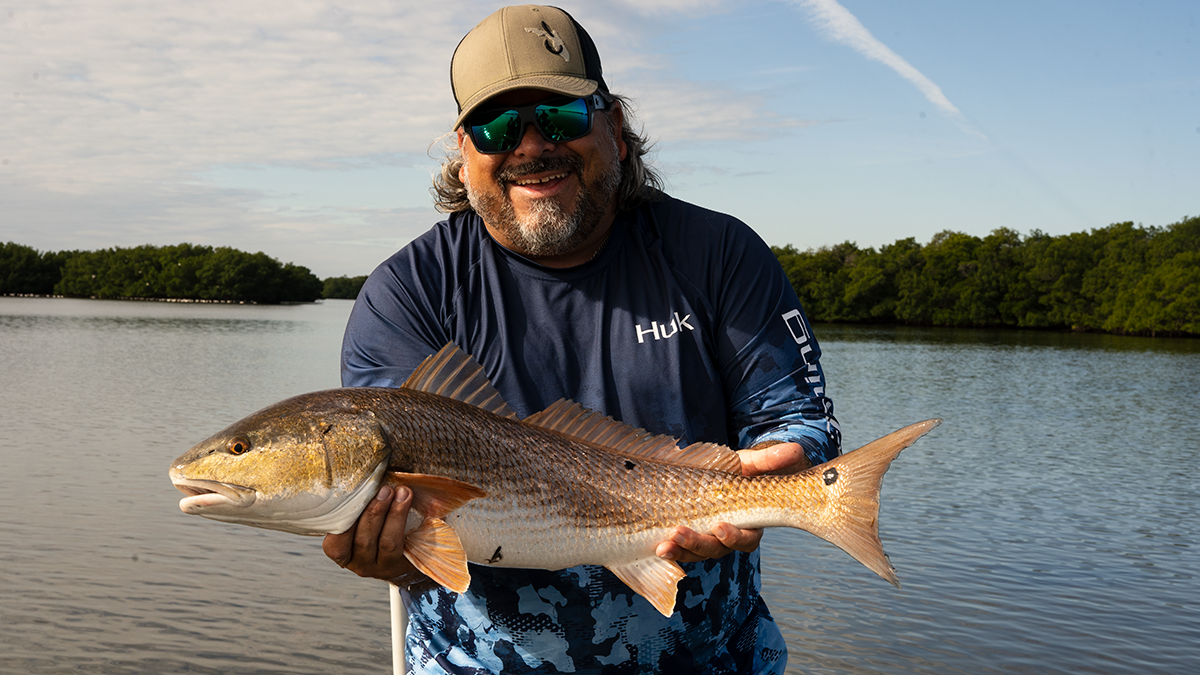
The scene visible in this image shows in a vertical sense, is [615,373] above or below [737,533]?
above

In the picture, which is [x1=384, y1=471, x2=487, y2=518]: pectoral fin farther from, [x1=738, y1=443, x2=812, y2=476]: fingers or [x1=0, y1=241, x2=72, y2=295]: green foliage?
[x1=0, y1=241, x2=72, y2=295]: green foliage

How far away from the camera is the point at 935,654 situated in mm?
10750

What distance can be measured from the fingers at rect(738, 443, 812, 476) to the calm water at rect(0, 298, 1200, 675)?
7.66m

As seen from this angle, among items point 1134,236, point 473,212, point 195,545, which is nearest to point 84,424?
point 195,545

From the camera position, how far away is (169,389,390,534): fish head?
2.79m

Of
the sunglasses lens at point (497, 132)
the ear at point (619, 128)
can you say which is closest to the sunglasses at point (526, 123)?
the sunglasses lens at point (497, 132)

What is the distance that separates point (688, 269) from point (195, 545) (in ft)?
40.5

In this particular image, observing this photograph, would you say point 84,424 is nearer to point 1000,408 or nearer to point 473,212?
point 473,212

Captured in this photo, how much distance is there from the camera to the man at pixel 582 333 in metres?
3.32

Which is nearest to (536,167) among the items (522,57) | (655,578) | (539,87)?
(539,87)

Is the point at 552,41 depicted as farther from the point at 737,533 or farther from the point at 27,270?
the point at 27,270

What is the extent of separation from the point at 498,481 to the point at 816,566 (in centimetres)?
1161

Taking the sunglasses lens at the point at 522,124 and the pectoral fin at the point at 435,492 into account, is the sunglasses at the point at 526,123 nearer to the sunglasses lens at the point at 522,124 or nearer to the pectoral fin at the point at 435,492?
the sunglasses lens at the point at 522,124

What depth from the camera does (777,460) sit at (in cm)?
327
